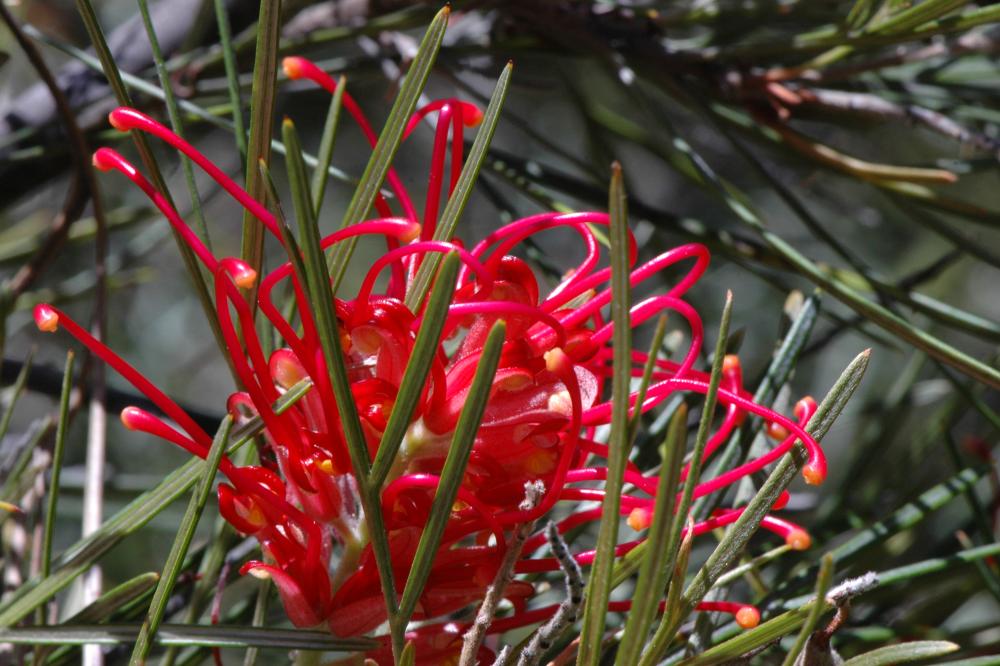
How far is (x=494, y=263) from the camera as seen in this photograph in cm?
39

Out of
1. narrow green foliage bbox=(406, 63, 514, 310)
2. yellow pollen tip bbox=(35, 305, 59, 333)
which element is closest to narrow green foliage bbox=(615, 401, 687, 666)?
narrow green foliage bbox=(406, 63, 514, 310)

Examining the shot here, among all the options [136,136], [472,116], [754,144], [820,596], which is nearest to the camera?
[820,596]

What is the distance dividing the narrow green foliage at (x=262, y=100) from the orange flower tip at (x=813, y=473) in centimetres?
20

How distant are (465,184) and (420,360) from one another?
90 millimetres

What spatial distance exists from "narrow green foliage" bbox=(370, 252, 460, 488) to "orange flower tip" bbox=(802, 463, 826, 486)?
15 cm

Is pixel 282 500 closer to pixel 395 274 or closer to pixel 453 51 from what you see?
pixel 395 274

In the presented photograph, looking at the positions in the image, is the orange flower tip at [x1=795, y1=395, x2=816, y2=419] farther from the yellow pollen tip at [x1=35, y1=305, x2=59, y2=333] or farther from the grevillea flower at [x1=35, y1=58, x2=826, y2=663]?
the yellow pollen tip at [x1=35, y1=305, x2=59, y2=333]

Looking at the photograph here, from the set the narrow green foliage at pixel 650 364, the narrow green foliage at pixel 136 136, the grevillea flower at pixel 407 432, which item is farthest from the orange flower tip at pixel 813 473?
the narrow green foliage at pixel 136 136

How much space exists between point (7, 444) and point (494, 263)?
1.83 ft

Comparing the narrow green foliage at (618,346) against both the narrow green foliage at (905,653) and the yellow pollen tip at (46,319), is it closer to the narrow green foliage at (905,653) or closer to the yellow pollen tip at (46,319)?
the narrow green foliage at (905,653)

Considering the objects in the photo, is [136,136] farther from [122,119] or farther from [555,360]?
[555,360]

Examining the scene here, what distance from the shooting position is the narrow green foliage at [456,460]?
0.26 metres

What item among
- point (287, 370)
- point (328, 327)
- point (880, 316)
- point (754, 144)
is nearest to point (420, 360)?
point (328, 327)

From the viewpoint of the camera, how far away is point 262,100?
1.09ft
